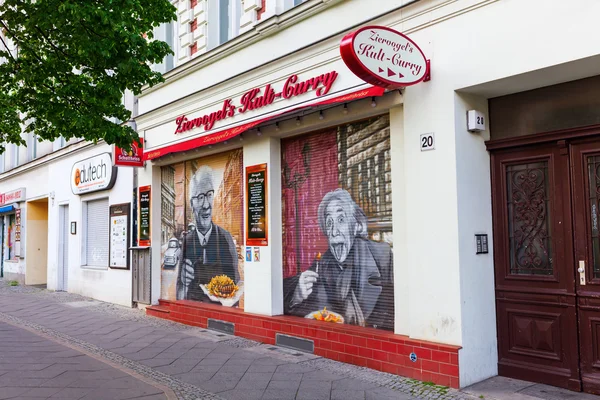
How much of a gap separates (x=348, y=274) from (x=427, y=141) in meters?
2.33

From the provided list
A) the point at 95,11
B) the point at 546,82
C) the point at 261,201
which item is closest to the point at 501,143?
the point at 546,82

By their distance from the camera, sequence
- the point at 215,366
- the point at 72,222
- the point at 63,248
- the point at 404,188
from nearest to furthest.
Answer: the point at 404,188
the point at 215,366
the point at 72,222
the point at 63,248

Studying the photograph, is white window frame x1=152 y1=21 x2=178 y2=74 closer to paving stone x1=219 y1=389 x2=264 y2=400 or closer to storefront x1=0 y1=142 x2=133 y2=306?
storefront x1=0 y1=142 x2=133 y2=306

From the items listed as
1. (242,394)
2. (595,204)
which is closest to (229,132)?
(242,394)

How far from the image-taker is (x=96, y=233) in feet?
49.1

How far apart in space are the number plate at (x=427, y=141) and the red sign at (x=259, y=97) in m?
1.82

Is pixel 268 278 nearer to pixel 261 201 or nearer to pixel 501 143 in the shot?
pixel 261 201

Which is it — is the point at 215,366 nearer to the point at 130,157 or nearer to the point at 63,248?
the point at 130,157

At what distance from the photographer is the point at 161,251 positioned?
39.4 ft

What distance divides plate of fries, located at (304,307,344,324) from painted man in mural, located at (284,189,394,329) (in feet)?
0.19

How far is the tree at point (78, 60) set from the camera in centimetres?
736

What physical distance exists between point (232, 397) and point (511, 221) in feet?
12.0

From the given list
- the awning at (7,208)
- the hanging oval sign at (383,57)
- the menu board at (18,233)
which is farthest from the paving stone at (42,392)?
the awning at (7,208)

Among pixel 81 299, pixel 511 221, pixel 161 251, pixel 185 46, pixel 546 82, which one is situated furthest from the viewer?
pixel 81 299
